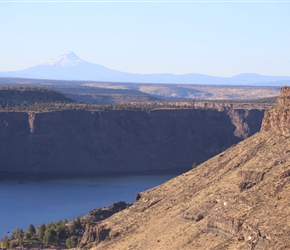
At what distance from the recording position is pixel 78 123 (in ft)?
382

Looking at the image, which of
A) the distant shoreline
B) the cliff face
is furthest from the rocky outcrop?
the cliff face

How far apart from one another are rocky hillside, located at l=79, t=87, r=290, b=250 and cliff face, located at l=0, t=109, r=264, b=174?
57.9 metres

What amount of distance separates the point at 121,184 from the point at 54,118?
24.6 metres

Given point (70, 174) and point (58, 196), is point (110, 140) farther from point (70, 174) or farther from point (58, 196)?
point (58, 196)

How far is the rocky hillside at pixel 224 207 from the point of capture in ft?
125

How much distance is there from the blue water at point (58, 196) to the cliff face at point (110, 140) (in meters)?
11.0

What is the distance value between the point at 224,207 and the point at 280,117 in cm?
887

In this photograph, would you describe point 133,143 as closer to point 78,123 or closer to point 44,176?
point 78,123

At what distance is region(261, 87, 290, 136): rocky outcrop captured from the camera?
48562 mm

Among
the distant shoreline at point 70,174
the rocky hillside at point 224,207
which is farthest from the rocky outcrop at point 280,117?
the distant shoreline at point 70,174

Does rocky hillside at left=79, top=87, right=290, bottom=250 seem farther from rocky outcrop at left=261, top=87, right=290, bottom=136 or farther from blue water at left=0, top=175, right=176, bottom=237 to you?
blue water at left=0, top=175, right=176, bottom=237

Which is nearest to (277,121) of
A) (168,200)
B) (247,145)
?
(247,145)

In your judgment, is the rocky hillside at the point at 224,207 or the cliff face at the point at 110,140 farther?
the cliff face at the point at 110,140

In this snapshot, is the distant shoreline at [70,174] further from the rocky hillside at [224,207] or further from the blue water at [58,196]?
the rocky hillside at [224,207]
